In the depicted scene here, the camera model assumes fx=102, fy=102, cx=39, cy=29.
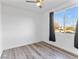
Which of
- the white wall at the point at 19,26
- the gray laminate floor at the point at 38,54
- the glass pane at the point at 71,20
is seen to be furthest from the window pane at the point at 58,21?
the white wall at the point at 19,26

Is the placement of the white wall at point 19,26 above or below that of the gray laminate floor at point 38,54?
above

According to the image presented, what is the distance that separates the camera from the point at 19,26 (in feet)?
21.8

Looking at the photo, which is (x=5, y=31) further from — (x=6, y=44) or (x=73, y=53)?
(x=73, y=53)

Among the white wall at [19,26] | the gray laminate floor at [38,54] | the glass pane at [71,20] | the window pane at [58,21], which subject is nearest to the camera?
the gray laminate floor at [38,54]

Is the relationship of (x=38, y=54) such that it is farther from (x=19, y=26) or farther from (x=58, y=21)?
(x=19, y=26)

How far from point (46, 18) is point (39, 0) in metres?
4.03

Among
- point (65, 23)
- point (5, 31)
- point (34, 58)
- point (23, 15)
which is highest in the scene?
point (23, 15)

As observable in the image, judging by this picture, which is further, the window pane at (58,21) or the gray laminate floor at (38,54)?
the window pane at (58,21)

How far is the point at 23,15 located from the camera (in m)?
6.84

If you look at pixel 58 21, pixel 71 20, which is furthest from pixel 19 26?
pixel 71 20

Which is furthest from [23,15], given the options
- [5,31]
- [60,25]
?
[60,25]

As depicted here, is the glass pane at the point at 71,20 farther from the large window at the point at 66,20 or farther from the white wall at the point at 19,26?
the white wall at the point at 19,26

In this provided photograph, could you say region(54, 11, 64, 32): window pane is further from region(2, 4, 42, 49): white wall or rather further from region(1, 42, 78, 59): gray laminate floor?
region(2, 4, 42, 49): white wall

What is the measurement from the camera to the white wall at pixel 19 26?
614 cm
